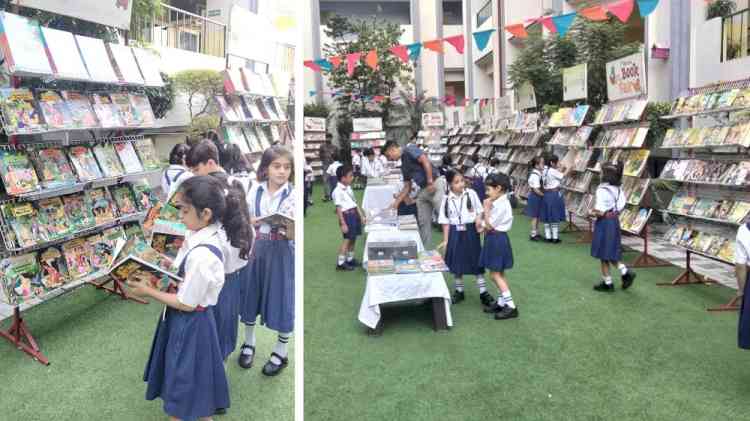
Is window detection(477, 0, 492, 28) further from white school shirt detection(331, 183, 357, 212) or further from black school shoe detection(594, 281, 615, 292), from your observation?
black school shoe detection(594, 281, 615, 292)

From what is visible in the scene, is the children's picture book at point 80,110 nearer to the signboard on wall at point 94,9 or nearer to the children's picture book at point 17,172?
the children's picture book at point 17,172

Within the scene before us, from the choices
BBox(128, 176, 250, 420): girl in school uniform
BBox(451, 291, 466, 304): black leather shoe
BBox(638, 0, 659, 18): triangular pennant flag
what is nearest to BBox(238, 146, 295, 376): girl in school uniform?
BBox(128, 176, 250, 420): girl in school uniform

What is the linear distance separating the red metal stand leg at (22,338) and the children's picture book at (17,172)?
2.28 ft

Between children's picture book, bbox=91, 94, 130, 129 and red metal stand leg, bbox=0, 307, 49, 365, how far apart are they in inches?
42.0

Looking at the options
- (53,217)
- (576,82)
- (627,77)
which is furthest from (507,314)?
(576,82)

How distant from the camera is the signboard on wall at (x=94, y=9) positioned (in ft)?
7.50

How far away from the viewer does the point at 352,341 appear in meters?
3.20

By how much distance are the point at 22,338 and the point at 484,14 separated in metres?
13.5

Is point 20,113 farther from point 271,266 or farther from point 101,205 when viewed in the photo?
point 271,266

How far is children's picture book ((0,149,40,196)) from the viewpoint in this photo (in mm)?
2453

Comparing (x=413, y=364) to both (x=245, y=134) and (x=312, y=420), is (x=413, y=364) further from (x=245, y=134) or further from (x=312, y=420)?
(x=245, y=134)

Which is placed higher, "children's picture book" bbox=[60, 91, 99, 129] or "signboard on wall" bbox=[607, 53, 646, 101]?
"signboard on wall" bbox=[607, 53, 646, 101]

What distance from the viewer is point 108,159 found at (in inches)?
110

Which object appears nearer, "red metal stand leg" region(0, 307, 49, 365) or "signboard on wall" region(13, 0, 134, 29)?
"signboard on wall" region(13, 0, 134, 29)
